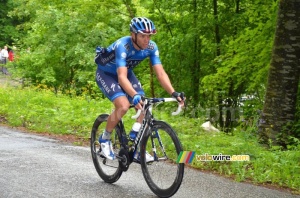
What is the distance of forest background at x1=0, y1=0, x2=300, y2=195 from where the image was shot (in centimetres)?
846

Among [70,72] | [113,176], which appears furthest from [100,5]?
[113,176]

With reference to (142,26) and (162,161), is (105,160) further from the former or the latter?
(142,26)

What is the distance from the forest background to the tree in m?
0.28

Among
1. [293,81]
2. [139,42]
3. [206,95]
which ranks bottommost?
[206,95]

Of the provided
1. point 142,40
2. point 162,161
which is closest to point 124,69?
point 142,40

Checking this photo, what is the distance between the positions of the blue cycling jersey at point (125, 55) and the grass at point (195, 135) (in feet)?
7.07

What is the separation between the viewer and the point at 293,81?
9070mm

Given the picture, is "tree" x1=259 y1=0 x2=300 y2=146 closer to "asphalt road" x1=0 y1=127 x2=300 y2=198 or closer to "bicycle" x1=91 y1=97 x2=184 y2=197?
"asphalt road" x1=0 y1=127 x2=300 y2=198

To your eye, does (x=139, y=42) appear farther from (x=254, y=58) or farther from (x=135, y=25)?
(x=254, y=58)

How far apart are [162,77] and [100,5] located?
39.4 ft

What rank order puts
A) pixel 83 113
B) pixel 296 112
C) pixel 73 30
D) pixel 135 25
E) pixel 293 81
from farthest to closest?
1. pixel 73 30
2. pixel 83 113
3. pixel 296 112
4. pixel 293 81
5. pixel 135 25

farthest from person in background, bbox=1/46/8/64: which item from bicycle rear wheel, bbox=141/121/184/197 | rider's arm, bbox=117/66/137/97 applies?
bicycle rear wheel, bbox=141/121/184/197

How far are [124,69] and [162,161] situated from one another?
1169 millimetres

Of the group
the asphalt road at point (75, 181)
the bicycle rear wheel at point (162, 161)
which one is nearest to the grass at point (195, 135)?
the asphalt road at point (75, 181)
